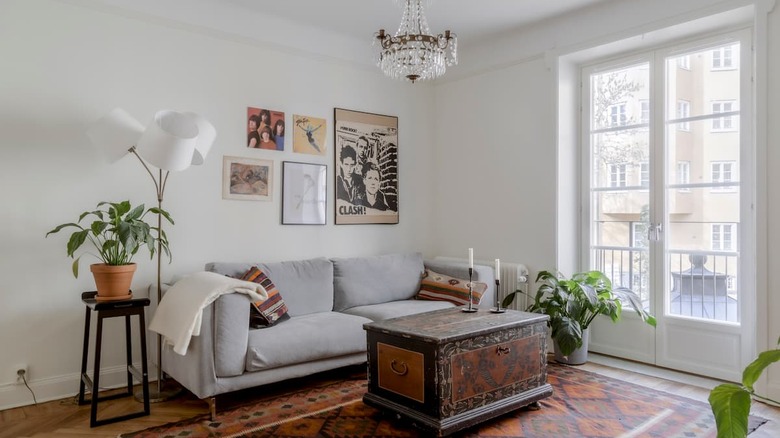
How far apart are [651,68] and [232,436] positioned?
3826 millimetres

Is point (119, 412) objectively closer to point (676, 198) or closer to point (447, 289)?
point (447, 289)

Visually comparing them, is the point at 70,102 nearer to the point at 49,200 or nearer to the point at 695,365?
the point at 49,200

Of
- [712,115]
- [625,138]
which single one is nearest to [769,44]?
[712,115]

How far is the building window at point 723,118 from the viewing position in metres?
3.65

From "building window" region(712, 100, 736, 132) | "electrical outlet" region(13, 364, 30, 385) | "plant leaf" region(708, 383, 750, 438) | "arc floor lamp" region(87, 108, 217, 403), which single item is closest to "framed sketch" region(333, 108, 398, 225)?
"arc floor lamp" region(87, 108, 217, 403)

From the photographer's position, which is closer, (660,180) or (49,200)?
(49,200)

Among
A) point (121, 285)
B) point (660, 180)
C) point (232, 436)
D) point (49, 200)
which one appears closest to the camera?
point (232, 436)

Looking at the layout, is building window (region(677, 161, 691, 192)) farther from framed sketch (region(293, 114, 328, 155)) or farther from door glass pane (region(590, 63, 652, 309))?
framed sketch (region(293, 114, 328, 155))

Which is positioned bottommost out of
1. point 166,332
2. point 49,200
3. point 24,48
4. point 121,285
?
point 166,332

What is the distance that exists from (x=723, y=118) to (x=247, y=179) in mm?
3445

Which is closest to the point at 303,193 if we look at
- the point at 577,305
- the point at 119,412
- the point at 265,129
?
the point at 265,129

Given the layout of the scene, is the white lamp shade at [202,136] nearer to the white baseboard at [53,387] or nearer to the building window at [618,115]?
the white baseboard at [53,387]

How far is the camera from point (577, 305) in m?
3.96

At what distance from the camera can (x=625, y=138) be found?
4246 millimetres
